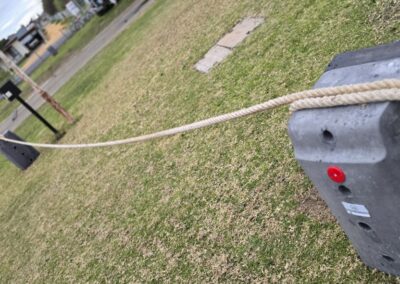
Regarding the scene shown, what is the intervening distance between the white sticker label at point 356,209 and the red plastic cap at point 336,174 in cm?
17

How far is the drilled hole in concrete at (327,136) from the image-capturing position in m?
1.61

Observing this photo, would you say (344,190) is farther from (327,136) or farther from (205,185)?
(205,185)

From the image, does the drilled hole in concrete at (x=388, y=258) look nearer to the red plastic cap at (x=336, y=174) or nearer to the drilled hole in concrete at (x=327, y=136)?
the red plastic cap at (x=336, y=174)

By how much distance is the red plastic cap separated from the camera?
1650 millimetres

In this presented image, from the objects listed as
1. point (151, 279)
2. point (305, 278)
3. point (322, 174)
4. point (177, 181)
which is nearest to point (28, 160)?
point (177, 181)

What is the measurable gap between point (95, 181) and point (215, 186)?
2625 millimetres

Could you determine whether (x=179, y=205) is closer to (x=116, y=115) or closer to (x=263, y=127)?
(x=263, y=127)

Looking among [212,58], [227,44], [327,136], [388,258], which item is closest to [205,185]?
[388,258]

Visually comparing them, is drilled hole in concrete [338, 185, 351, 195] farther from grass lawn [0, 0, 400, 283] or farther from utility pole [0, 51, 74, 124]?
utility pole [0, 51, 74, 124]

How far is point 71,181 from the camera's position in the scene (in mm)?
6395

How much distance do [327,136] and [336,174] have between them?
174 mm

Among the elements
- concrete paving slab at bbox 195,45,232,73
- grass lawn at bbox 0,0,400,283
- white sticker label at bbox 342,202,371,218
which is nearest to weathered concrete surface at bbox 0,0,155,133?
grass lawn at bbox 0,0,400,283

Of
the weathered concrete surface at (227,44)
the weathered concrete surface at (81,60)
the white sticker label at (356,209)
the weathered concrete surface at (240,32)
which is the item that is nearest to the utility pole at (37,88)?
the weathered concrete surface at (227,44)

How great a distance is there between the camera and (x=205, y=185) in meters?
3.85
